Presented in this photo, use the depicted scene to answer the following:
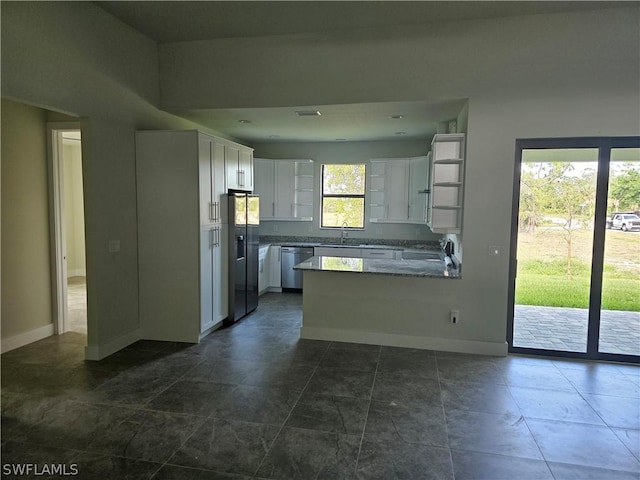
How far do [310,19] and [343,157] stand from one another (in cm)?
A: 338

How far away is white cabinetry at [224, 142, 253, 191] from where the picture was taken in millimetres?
4902

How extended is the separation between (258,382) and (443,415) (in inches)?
60.3

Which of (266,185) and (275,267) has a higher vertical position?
(266,185)

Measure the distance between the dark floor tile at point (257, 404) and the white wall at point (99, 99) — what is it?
1660mm

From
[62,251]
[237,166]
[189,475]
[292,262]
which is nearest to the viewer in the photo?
[189,475]

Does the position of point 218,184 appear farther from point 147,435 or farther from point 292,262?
point 147,435

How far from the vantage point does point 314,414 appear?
9.61 feet

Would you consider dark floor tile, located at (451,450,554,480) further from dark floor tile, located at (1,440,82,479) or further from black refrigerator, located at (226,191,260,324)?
black refrigerator, located at (226,191,260,324)

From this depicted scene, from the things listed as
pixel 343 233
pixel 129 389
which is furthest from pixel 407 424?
pixel 343 233

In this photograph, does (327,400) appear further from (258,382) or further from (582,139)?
(582,139)

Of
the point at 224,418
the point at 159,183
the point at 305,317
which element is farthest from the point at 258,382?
the point at 159,183

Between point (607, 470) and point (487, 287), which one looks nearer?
point (607, 470)

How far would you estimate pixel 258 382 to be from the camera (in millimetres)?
3445

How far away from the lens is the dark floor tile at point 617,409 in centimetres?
287
